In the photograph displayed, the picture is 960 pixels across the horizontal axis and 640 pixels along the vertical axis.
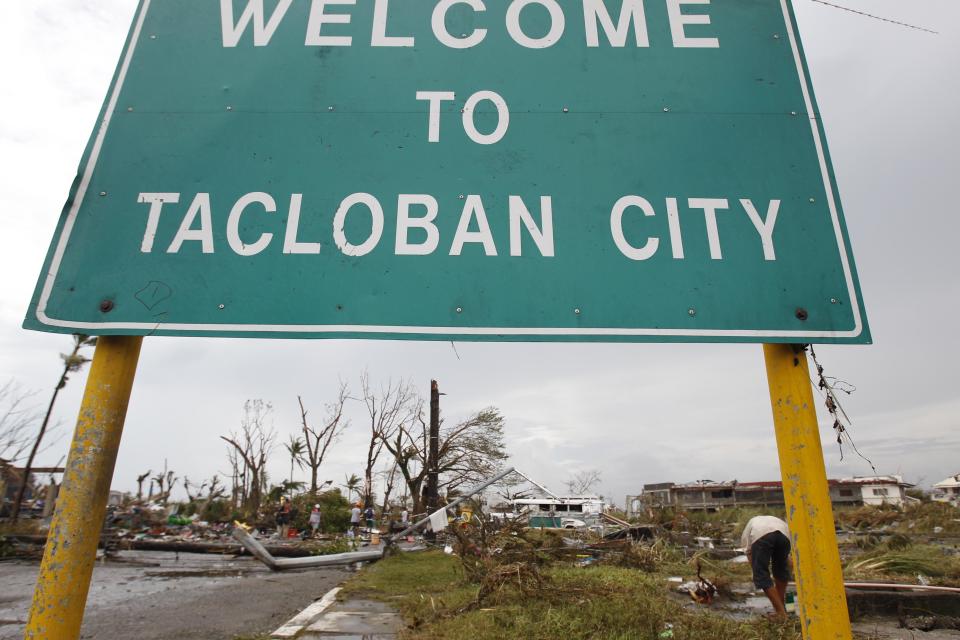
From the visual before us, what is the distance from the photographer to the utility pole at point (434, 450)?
74.8ft

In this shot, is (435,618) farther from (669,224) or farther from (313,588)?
(669,224)

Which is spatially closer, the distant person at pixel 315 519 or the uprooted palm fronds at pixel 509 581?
the uprooted palm fronds at pixel 509 581

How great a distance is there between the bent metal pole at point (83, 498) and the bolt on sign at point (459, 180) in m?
0.12

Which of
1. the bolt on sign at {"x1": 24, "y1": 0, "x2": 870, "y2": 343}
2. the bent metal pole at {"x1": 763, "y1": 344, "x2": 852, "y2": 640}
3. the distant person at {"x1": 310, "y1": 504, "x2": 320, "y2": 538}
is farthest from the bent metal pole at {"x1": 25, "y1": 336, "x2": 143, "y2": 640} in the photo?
the distant person at {"x1": 310, "y1": 504, "x2": 320, "y2": 538}

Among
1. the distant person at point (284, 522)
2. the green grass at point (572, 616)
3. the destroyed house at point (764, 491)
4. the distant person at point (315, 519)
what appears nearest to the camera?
the green grass at point (572, 616)

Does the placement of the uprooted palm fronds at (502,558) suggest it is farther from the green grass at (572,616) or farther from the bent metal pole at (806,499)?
the bent metal pole at (806,499)

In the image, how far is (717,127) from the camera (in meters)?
1.59

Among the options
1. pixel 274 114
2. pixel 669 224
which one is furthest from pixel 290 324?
pixel 669 224

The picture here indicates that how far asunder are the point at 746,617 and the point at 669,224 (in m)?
5.84

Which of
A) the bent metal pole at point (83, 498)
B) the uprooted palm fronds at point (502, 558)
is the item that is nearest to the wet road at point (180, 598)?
the uprooted palm fronds at point (502, 558)

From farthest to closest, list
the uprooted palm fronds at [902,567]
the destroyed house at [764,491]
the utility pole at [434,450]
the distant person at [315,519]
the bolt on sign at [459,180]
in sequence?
1. the destroyed house at [764,491]
2. the utility pole at [434,450]
3. the distant person at [315,519]
4. the uprooted palm fronds at [902,567]
5. the bolt on sign at [459,180]

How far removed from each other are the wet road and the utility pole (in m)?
12.1

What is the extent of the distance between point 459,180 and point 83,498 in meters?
1.22

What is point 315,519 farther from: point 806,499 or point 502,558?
point 806,499
